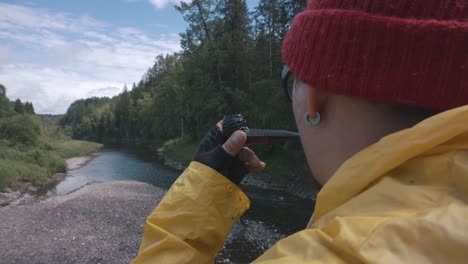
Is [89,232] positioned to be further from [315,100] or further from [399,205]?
[399,205]

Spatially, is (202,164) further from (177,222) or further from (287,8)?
(287,8)

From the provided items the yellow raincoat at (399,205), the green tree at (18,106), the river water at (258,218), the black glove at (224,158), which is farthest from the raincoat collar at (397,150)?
the green tree at (18,106)

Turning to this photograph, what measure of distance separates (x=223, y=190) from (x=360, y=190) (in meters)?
0.77

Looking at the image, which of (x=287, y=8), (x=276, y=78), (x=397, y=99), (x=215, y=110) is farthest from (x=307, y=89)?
(x=215, y=110)

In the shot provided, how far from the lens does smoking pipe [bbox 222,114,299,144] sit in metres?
1.68

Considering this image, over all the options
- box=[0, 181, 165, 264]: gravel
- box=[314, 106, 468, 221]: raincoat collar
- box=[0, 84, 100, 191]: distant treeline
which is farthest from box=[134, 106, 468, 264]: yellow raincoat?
box=[0, 84, 100, 191]: distant treeline

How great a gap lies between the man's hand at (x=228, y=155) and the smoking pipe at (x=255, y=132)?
43 mm

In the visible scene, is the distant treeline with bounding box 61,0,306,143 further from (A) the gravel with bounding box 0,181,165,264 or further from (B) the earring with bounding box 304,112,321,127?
(B) the earring with bounding box 304,112,321,127

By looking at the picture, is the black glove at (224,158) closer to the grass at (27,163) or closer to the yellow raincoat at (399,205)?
the yellow raincoat at (399,205)

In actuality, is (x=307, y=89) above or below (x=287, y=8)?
below

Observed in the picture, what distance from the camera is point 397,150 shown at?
806 mm

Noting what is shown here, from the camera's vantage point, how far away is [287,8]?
27.3 m

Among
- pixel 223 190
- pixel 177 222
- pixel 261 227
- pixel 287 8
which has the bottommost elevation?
pixel 261 227

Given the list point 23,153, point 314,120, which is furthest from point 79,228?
point 23,153
